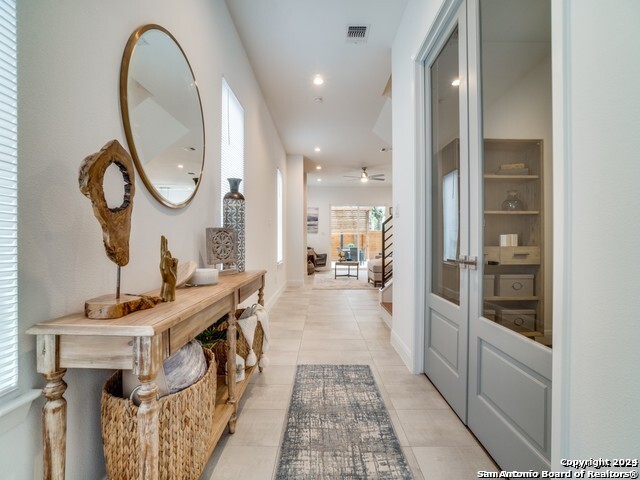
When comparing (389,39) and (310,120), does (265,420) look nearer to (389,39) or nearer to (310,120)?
(389,39)

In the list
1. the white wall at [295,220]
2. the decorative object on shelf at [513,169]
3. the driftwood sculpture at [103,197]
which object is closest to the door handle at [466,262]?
the decorative object on shelf at [513,169]

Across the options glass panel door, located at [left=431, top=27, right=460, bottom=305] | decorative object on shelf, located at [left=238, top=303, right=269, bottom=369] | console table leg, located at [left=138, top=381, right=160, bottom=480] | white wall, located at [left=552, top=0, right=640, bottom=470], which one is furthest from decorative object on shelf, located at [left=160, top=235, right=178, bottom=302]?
glass panel door, located at [left=431, top=27, right=460, bottom=305]

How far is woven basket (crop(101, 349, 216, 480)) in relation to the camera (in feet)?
3.07

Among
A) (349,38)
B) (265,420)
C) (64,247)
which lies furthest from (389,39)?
(265,420)

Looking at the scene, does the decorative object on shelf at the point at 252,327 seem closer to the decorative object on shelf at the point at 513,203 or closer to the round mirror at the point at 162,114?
the round mirror at the point at 162,114

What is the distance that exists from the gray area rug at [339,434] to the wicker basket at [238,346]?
1.37ft

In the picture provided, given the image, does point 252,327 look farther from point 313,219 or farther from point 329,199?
point 329,199

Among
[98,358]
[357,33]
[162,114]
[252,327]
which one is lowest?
[252,327]

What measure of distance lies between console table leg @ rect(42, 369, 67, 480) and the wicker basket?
83cm

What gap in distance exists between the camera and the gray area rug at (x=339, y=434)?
133 centimetres

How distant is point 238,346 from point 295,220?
5203mm

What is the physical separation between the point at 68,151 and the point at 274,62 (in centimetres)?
291

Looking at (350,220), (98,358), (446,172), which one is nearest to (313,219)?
(350,220)

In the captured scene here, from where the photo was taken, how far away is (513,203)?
132 centimetres
